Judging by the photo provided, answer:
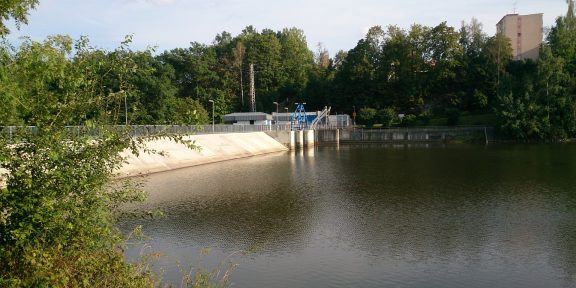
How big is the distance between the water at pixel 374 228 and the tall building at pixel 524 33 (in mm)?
87943

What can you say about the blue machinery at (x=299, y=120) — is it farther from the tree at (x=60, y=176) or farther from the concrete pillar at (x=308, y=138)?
the tree at (x=60, y=176)

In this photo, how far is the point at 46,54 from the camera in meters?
10.7

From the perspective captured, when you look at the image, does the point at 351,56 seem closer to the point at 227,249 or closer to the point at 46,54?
the point at 227,249

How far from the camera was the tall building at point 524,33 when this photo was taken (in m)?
125

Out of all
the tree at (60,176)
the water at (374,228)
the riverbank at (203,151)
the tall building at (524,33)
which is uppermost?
the tall building at (524,33)

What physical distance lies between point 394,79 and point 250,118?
38876 mm

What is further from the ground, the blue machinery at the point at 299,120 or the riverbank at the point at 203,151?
the blue machinery at the point at 299,120

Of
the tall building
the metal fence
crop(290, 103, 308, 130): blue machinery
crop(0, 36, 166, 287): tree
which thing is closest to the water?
crop(0, 36, 166, 287): tree

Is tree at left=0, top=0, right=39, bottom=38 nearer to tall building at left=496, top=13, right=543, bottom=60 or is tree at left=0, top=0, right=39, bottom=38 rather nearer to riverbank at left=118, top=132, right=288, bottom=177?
riverbank at left=118, top=132, right=288, bottom=177

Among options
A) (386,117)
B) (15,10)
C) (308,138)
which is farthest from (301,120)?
(15,10)

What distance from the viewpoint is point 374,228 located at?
26.3m

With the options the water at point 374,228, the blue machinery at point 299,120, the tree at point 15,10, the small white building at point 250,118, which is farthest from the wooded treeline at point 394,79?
the tree at point 15,10

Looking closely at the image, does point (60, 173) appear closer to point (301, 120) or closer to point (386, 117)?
point (301, 120)

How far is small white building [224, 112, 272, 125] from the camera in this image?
116438 mm
